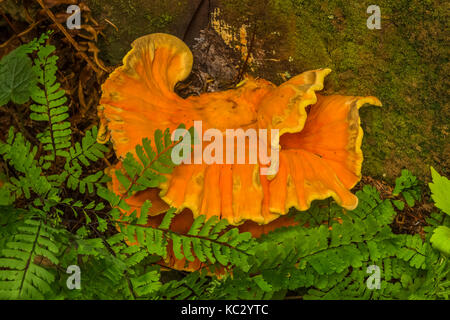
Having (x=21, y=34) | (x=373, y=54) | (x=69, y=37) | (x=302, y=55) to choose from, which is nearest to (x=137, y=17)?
(x=69, y=37)

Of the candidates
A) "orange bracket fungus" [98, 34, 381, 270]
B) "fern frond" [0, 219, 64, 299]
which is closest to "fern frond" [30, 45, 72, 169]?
"orange bracket fungus" [98, 34, 381, 270]

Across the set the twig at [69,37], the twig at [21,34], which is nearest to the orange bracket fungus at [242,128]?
the twig at [69,37]

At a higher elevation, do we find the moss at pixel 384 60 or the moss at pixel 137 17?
the moss at pixel 137 17

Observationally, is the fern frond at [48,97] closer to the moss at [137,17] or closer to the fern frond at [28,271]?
the moss at [137,17]

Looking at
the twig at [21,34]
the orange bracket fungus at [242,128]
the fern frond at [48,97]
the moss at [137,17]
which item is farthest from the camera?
the twig at [21,34]

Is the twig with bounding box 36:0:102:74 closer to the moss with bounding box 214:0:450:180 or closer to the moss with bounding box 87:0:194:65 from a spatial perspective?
the moss with bounding box 87:0:194:65

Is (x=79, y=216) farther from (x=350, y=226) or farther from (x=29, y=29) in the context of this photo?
(x=350, y=226)

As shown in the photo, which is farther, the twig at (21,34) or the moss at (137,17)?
the twig at (21,34)
